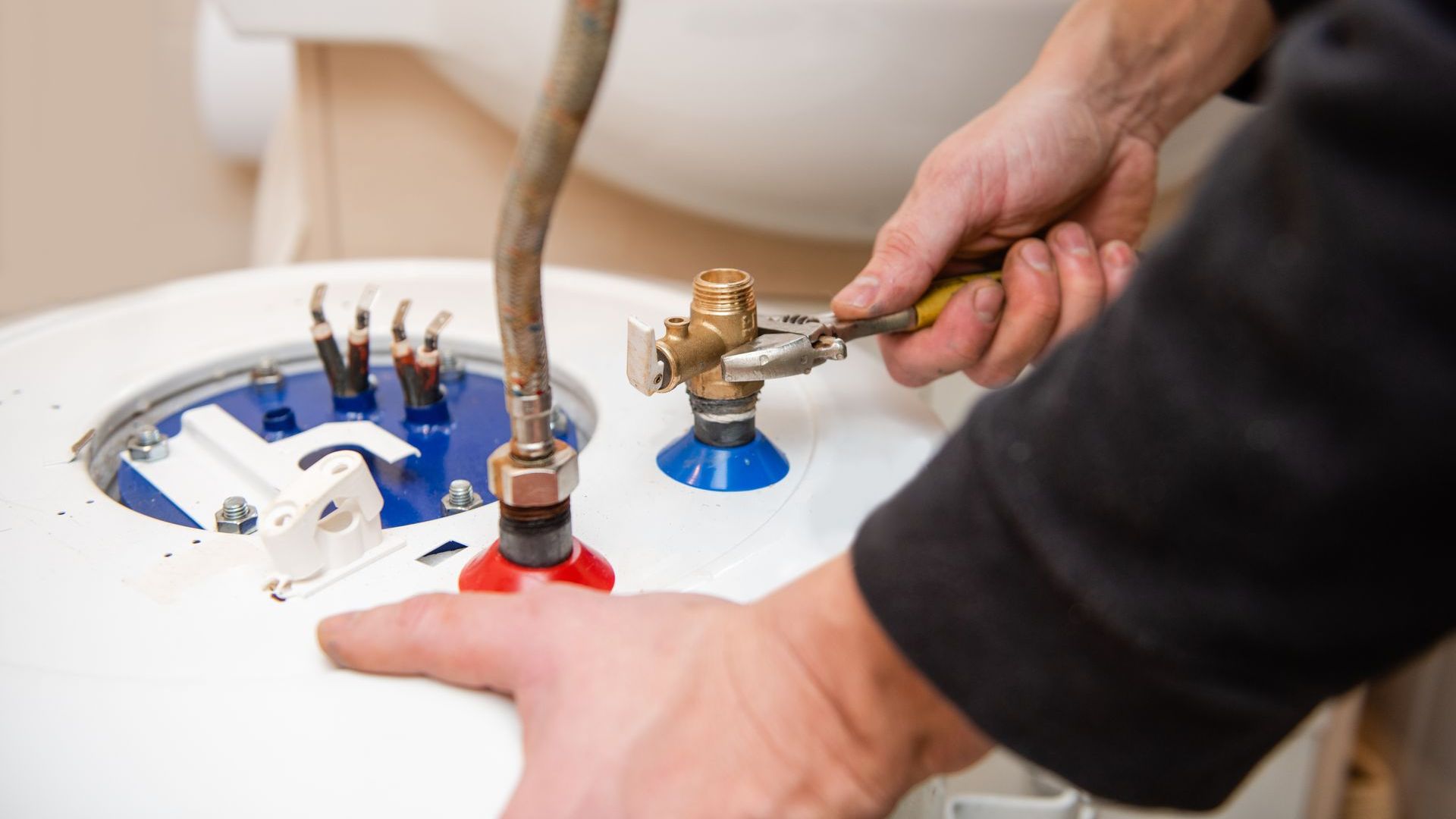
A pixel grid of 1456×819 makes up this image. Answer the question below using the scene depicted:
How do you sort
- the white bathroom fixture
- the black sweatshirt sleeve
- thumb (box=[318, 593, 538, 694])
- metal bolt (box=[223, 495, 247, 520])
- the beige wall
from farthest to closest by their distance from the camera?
1. the beige wall
2. the white bathroom fixture
3. metal bolt (box=[223, 495, 247, 520])
4. thumb (box=[318, 593, 538, 694])
5. the black sweatshirt sleeve

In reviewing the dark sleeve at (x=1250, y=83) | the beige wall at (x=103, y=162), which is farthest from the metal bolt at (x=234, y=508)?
the beige wall at (x=103, y=162)

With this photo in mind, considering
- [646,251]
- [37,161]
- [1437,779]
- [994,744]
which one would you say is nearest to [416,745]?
[994,744]

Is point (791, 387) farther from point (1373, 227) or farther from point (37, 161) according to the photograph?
point (37, 161)

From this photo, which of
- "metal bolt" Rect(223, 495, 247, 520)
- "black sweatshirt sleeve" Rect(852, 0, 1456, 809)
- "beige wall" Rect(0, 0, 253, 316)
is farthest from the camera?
A: "beige wall" Rect(0, 0, 253, 316)

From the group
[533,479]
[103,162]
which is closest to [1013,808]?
[533,479]

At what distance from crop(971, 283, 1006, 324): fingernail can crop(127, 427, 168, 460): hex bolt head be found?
14.3 inches

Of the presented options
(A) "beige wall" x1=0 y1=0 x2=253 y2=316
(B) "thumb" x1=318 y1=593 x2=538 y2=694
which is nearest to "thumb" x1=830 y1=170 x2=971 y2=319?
(B) "thumb" x1=318 y1=593 x2=538 y2=694

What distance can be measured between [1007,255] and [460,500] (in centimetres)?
28

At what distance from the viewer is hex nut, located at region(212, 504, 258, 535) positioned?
0.39m

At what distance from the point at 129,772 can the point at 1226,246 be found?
285mm

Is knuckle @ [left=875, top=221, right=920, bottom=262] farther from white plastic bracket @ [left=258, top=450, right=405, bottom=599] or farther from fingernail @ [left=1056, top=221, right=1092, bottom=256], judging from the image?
white plastic bracket @ [left=258, top=450, right=405, bottom=599]

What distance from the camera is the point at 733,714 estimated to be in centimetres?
26

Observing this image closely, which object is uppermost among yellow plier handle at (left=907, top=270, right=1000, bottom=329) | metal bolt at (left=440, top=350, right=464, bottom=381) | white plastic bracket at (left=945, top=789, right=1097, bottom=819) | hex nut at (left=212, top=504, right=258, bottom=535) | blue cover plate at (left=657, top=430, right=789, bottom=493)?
yellow plier handle at (left=907, top=270, right=1000, bottom=329)

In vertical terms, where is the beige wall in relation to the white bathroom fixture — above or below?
below
